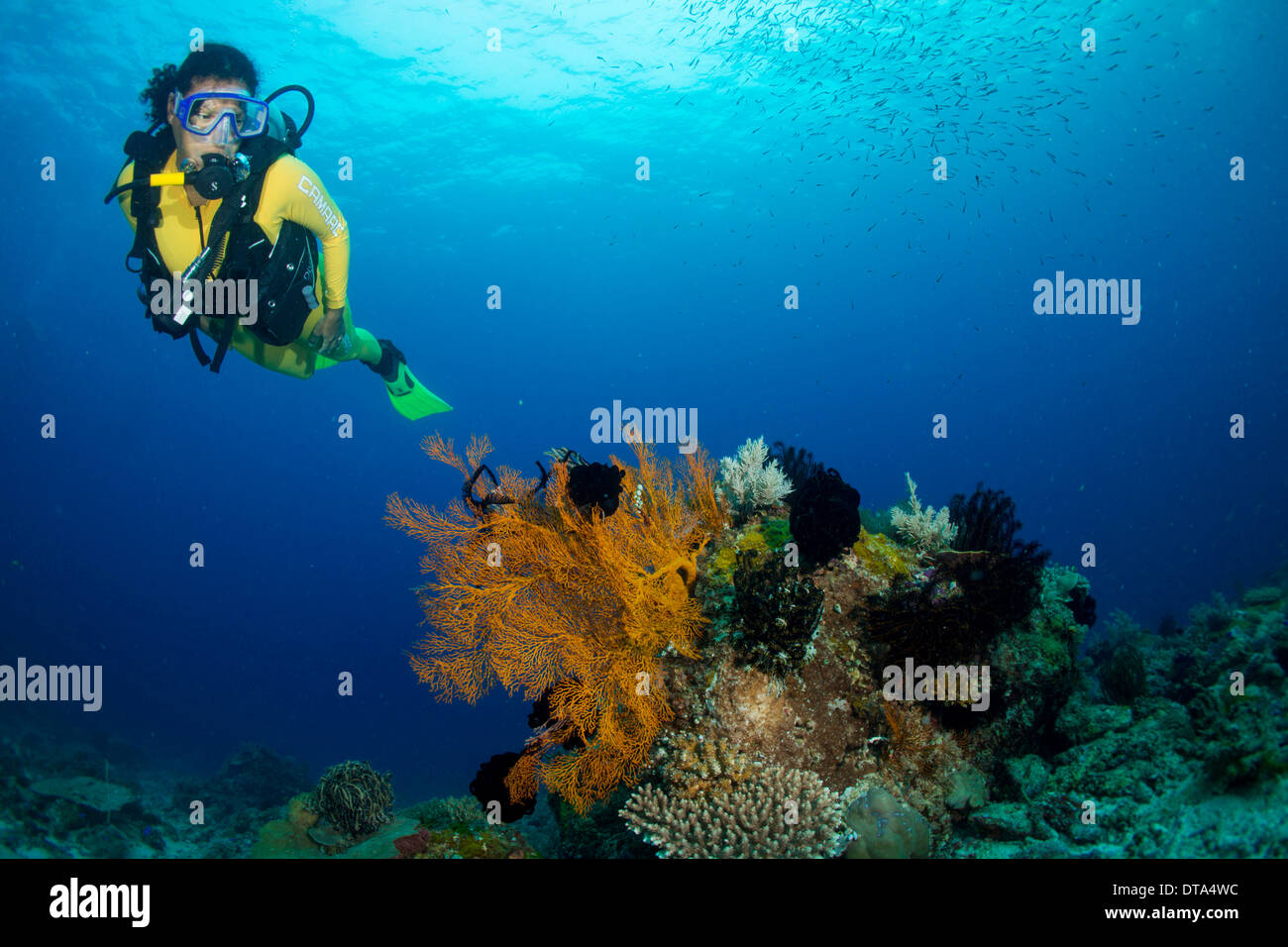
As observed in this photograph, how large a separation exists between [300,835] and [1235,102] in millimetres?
72595

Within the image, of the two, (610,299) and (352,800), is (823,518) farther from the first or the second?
(610,299)

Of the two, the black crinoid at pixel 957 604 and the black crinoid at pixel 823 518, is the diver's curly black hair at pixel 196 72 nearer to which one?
the black crinoid at pixel 823 518

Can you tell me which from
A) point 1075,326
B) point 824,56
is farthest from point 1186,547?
point 824,56

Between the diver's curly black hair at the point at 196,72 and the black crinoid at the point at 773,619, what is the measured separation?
7200 mm

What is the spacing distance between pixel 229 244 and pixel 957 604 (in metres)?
8.20

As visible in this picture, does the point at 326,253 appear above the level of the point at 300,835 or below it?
above

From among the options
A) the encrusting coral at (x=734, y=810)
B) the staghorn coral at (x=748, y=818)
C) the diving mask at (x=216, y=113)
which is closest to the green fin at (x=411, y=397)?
the diving mask at (x=216, y=113)

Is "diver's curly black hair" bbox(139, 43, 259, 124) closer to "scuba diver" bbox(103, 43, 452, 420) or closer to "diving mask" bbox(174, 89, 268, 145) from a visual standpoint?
"scuba diver" bbox(103, 43, 452, 420)

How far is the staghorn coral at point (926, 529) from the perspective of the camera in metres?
6.27

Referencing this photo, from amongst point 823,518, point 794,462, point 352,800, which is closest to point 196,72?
point 823,518

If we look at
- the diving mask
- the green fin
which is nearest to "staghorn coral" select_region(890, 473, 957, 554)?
the diving mask

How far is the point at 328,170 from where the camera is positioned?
35.6m

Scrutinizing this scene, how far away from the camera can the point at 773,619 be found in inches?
186

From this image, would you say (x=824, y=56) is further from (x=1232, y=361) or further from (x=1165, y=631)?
(x=1232, y=361)
